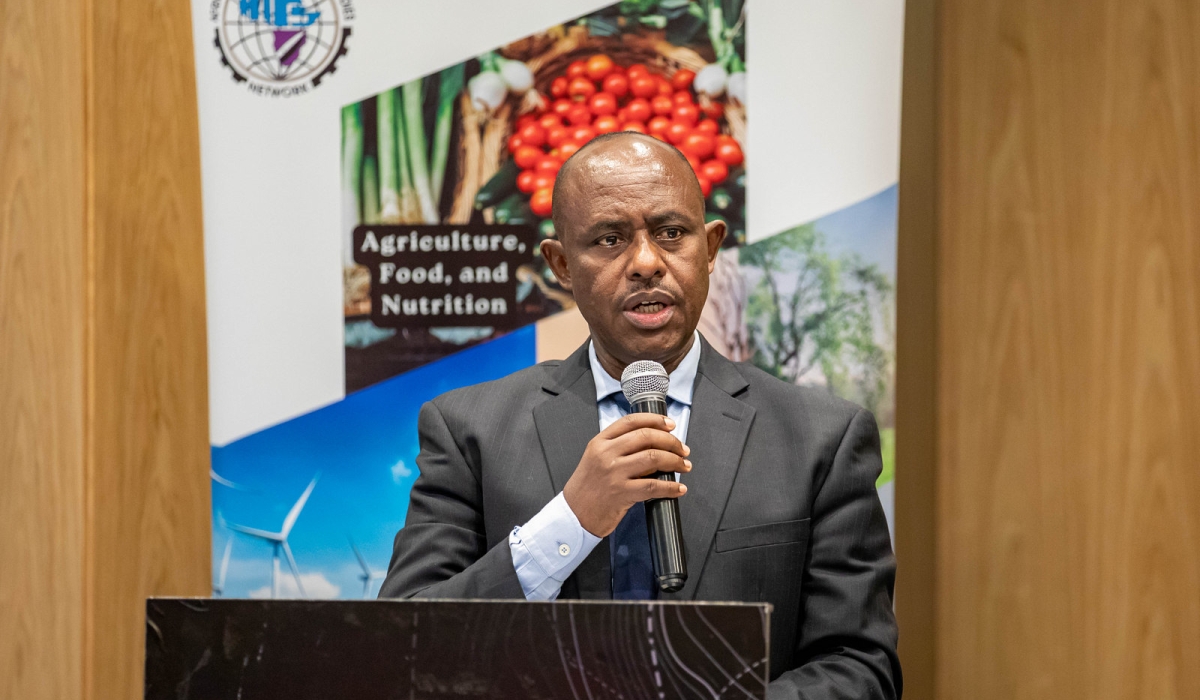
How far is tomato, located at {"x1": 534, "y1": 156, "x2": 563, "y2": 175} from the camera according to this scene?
2576 millimetres

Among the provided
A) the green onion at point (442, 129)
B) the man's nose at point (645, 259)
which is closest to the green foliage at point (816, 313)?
the green onion at point (442, 129)

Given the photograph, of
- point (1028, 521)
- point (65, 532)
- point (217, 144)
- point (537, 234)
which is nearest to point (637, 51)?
point (537, 234)

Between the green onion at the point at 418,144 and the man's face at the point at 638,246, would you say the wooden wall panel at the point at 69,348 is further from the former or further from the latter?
the man's face at the point at 638,246

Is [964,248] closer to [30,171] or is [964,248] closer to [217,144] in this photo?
[217,144]

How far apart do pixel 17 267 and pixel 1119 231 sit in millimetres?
2506

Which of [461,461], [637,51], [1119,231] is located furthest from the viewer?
[637,51]

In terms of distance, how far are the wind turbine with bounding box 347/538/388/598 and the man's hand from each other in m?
1.35

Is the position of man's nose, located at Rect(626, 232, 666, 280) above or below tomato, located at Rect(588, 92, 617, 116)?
below

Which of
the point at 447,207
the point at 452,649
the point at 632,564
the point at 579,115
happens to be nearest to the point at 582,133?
the point at 579,115

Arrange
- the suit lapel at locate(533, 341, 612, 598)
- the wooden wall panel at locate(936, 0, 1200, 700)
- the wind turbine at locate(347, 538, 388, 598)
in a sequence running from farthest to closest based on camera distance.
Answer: the wind turbine at locate(347, 538, 388, 598) < the wooden wall panel at locate(936, 0, 1200, 700) < the suit lapel at locate(533, 341, 612, 598)

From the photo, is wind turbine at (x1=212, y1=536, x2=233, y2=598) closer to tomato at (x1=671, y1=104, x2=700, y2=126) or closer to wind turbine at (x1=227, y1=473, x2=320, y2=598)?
wind turbine at (x1=227, y1=473, x2=320, y2=598)

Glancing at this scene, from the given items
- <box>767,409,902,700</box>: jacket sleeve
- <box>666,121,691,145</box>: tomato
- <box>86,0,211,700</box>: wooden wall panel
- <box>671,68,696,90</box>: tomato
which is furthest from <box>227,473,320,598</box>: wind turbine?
<box>767,409,902,700</box>: jacket sleeve

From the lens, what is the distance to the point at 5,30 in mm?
2432

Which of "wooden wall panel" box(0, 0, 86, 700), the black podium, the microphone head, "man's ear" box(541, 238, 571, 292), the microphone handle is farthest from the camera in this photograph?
"wooden wall panel" box(0, 0, 86, 700)
